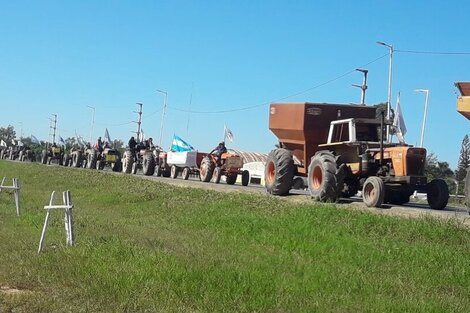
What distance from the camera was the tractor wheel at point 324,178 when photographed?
15500 mm

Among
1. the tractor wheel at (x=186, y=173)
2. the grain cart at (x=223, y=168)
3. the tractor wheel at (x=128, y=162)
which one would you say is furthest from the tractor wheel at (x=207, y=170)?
the tractor wheel at (x=128, y=162)

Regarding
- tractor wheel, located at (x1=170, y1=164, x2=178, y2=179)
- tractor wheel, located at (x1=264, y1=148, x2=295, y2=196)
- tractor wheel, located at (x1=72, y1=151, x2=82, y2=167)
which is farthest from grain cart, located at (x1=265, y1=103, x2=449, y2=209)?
tractor wheel, located at (x1=72, y1=151, x2=82, y2=167)

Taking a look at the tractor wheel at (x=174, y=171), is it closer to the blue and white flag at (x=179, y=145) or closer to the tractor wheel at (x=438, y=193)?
the blue and white flag at (x=179, y=145)

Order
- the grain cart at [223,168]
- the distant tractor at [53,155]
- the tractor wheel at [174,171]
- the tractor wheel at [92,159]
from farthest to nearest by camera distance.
Answer: the distant tractor at [53,155], the tractor wheel at [92,159], the tractor wheel at [174,171], the grain cart at [223,168]

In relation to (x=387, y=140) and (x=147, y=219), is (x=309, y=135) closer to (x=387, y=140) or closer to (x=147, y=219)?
(x=387, y=140)

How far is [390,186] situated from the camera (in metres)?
15.2

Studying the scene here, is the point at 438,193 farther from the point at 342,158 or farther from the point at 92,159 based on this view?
Result: the point at 92,159

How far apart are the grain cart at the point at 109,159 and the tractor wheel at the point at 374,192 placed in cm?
2937

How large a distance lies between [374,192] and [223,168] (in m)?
15.2

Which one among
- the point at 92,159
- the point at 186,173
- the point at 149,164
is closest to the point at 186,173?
the point at 186,173

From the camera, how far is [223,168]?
96.1ft

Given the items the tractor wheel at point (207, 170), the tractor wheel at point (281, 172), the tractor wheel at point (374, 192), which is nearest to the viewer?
the tractor wheel at point (374, 192)

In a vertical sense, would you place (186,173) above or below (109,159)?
below

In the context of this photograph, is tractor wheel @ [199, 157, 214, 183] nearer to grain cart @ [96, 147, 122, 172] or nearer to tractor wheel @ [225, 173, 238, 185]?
tractor wheel @ [225, 173, 238, 185]
